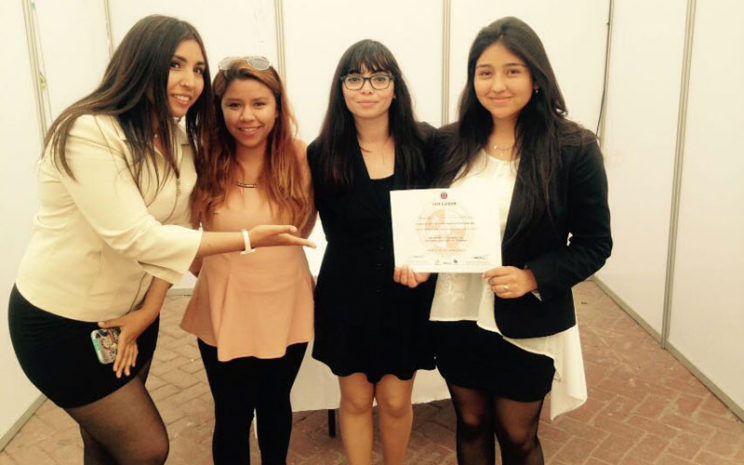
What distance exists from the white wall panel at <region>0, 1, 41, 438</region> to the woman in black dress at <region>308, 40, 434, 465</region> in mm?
2181

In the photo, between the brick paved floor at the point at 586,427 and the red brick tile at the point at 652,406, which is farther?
the red brick tile at the point at 652,406

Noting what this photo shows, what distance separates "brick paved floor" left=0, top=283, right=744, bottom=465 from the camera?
3.24 metres

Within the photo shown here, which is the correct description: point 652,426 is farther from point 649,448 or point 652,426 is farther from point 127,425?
point 127,425

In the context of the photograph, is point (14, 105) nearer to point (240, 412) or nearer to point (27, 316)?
point (27, 316)

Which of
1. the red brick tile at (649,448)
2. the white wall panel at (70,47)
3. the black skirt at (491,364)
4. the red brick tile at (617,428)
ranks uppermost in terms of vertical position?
the white wall panel at (70,47)

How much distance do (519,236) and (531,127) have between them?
0.40m

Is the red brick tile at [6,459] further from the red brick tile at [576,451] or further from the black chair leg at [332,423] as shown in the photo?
the red brick tile at [576,451]

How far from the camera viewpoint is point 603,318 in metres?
5.27

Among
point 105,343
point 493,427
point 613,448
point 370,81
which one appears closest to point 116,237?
point 105,343

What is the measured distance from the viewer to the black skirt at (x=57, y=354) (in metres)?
1.85

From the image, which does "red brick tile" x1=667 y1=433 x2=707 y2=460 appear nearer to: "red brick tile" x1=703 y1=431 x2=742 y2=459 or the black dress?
"red brick tile" x1=703 y1=431 x2=742 y2=459

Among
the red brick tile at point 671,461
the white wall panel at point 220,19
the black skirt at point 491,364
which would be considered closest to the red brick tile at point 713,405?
the red brick tile at point 671,461

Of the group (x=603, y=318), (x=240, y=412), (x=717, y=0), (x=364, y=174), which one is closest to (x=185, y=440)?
(x=240, y=412)

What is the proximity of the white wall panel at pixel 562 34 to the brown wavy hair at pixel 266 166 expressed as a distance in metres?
3.69
